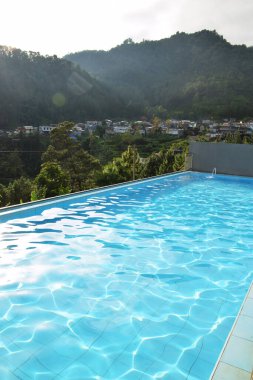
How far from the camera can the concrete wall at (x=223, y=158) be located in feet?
36.1

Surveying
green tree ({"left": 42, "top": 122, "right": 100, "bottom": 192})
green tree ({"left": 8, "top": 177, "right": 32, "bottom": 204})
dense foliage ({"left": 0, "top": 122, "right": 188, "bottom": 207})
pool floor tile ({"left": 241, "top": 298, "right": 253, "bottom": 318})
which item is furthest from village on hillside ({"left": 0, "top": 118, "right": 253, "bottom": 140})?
pool floor tile ({"left": 241, "top": 298, "right": 253, "bottom": 318})

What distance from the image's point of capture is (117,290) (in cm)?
281

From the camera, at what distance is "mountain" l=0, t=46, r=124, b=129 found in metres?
40.6

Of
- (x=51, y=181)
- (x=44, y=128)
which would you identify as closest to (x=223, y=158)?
(x=51, y=181)

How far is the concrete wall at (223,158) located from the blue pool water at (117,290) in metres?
5.92

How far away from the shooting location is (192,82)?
130 feet

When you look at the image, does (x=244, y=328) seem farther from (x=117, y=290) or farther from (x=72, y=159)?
(x=72, y=159)

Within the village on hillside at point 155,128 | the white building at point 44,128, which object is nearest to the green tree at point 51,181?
the village on hillside at point 155,128

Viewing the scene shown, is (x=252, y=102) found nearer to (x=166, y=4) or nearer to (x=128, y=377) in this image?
(x=166, y=4)

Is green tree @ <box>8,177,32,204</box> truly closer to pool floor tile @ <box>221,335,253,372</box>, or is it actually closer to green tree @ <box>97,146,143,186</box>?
green tree @ <box>97,146,143,186</box>

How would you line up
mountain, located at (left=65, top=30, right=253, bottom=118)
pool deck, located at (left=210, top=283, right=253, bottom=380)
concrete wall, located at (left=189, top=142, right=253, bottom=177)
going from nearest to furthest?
pool deck, located at (left=210, top=283, right=253, bottom=380)
concrete wall, located at (left=189, top=142, right=253, bottom=177)
mountain, located at (left=65, top=30, right=253, bottom=118)

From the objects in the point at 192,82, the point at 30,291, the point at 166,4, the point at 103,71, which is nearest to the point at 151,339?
the point at 30,291

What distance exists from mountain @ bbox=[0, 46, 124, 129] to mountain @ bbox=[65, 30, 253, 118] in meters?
2.59

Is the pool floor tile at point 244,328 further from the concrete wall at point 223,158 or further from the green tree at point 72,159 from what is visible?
the green tree at point 72,159
